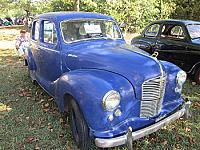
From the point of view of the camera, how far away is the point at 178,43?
7.51 meters

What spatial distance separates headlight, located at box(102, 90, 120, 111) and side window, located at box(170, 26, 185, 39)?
455 centimetres

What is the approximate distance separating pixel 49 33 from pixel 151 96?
263 centimetres

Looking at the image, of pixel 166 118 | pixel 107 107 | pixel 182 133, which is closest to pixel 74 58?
pixel 107 107

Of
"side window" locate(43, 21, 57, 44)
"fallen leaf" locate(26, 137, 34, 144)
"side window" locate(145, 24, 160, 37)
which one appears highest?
"side window" locate(43, 21, 57, 44)

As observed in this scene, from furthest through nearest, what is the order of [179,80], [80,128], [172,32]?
[172,32] → [179,80] → [80,128]

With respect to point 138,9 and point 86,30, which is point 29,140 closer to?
point 86,30

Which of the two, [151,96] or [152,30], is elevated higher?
[152,30]

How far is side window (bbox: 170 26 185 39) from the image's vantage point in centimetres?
759

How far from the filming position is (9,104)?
6180 millimetres

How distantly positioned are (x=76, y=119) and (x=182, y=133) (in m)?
1.85

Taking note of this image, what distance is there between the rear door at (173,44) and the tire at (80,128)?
412cm

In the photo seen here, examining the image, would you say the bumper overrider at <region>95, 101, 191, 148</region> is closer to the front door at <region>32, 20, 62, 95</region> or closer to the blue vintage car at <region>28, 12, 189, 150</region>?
the blue vintage car at <region>28, 12, 189, 150</region>

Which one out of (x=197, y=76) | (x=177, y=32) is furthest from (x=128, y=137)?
(x=177, y=32)

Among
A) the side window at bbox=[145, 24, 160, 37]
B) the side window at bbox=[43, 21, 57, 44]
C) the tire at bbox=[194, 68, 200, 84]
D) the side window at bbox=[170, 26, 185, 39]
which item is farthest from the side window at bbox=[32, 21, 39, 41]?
the tire at bbox=[194, 68, 200, 84]
